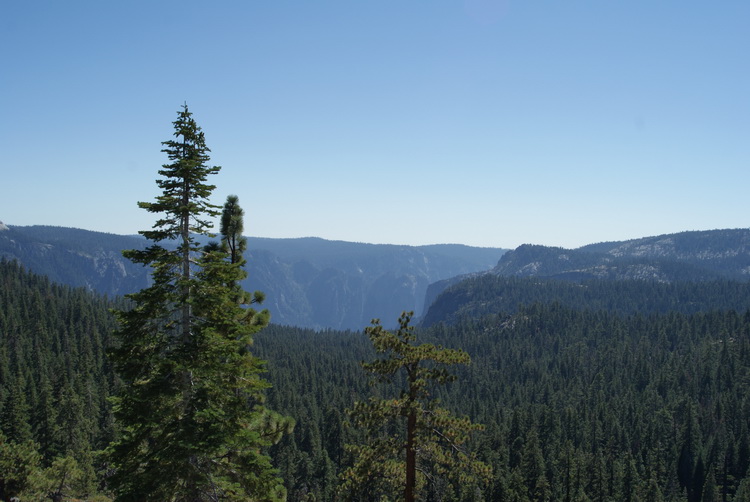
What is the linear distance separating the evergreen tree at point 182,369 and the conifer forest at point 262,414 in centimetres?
6

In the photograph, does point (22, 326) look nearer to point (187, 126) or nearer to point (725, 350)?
point (187, 126)

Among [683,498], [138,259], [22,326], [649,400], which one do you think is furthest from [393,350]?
[22,326]

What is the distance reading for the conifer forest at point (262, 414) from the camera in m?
16.6

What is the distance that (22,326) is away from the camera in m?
163

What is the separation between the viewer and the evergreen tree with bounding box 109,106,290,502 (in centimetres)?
1614

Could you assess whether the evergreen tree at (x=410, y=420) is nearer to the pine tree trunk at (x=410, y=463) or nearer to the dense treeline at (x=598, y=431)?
the pine tree trunk at (x=410, y=463)

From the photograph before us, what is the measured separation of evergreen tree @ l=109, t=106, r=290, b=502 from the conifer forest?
0.21 ft

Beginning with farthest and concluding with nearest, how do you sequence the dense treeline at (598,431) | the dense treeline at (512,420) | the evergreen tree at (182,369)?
the dense treeline at (598,431) < the dense treeline at (512,420) < the evergreen tree at (182,369)

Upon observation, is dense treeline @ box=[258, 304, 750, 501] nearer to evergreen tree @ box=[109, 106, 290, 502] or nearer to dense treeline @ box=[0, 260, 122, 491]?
dense treeline @ box=[0, 260, 122, 491]

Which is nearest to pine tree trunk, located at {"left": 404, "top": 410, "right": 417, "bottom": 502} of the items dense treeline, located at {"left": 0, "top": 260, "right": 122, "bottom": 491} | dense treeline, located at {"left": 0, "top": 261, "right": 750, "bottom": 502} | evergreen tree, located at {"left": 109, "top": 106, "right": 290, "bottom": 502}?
evergreen tree, located at {"left": 109, "top": 106, "right": 290, "bottom": 502}

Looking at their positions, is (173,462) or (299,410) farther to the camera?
(299,410)

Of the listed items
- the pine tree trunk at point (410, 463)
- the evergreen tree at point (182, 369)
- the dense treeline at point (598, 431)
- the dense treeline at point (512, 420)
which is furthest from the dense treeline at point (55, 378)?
the dense treeline at point (598, 431)

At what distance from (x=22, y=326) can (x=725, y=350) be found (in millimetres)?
244509

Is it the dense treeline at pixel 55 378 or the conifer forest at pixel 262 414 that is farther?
the dense treeline at pixel 55 378
